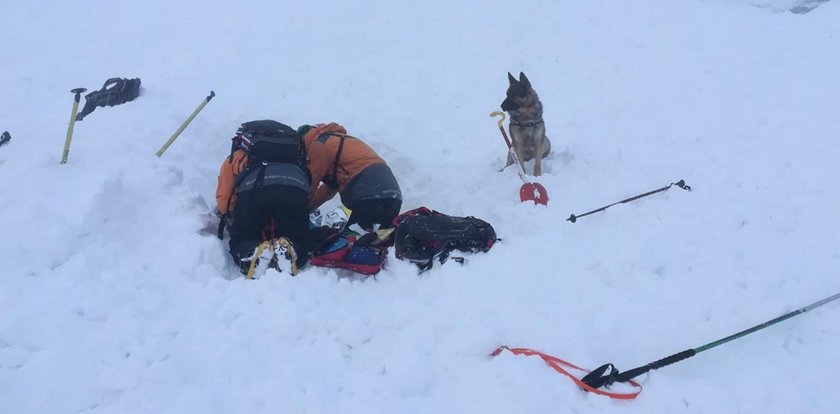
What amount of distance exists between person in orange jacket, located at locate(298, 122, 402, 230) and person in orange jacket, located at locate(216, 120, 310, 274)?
532 millimetres

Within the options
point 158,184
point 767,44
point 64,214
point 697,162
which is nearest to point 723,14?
point 767,44

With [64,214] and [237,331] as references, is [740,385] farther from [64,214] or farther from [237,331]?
[64,214]

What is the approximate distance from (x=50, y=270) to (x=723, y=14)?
13.6 metres

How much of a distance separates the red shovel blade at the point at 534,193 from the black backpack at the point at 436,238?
47.2 inches

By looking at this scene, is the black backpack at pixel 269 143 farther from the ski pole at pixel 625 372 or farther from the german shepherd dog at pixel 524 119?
the ski pole at pixel 625 372

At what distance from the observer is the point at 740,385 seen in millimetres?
3688

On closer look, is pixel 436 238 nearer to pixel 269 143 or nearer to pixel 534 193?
pixel 534 193

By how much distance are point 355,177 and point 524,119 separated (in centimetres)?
257

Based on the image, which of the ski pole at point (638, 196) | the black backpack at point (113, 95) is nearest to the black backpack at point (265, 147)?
the ski pole at point (638, 196)

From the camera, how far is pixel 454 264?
Result: 511 cm

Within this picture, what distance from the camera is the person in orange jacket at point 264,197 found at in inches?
212

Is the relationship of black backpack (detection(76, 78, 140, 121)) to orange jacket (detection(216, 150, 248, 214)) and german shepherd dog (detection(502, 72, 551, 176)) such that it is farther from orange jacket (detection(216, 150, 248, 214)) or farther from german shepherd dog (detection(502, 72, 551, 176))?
german shepherd dog (detection(502, 72, 551, 176))

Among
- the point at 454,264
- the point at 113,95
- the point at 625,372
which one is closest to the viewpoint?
the point at 625,372

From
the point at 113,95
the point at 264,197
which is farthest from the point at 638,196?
the point at 113,95
